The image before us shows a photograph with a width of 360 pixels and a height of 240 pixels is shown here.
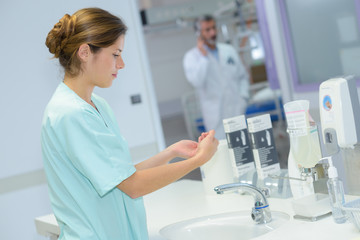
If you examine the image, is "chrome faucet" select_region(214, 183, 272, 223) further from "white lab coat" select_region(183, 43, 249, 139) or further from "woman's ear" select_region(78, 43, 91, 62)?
"white lab coat" select_region(183, 43, 249, 139)

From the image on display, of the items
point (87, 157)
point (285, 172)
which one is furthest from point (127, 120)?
point (87, 157)

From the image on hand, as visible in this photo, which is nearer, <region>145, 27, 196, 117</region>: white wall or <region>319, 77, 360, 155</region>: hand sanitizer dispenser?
<region>319, 77, 360, 155</region>: hand sanitizer dispenser

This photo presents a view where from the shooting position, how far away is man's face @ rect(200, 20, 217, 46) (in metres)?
5.09

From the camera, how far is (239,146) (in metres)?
2.17

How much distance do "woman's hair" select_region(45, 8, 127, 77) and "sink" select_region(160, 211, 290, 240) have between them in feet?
2.29

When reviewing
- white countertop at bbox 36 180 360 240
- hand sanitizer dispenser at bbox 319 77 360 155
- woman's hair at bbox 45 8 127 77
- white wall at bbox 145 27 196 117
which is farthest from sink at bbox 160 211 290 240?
white wall at bbox 145 27 196 117

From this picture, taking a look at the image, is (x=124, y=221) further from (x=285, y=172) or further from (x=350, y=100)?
(x=350, y=100)

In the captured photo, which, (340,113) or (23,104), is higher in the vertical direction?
(23,104)

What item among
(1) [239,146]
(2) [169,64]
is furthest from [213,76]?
(2) [169,64]

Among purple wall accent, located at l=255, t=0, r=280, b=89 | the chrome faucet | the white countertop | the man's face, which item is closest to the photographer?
the white countertop

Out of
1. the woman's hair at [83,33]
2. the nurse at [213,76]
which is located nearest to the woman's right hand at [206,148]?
the woman's hair at [83,33]

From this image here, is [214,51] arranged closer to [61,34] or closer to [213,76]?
[213,76]

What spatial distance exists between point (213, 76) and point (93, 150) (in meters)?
3.73

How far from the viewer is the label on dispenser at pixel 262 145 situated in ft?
6.66
